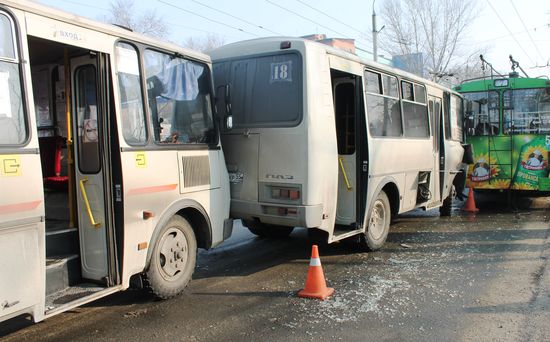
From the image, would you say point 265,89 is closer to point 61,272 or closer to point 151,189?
point 151,189

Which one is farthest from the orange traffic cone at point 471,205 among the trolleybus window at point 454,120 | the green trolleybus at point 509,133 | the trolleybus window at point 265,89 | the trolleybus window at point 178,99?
the trolleybus window at point 178,99

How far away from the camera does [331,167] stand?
6.12 metres

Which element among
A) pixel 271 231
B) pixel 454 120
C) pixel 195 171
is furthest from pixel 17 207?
pixel 454 120

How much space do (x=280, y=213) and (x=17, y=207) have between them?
3.16 m

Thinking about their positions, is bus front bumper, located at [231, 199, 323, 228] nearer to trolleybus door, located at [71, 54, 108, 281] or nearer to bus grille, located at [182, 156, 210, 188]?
bus grille, located at [182, 156, 210, 188]

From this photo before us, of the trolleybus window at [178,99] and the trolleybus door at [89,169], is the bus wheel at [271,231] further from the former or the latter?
the trolleybus door at [89,169]

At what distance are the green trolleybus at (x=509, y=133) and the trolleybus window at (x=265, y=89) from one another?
22.2ft

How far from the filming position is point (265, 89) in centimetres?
622

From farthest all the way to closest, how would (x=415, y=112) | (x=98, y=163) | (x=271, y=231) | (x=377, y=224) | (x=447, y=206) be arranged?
(x=447, y=206) → (x=415, y=112) → (x=271, y=231) → (x=377, y=224) → (x=98, y=163)

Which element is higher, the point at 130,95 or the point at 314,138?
the point at 130,95

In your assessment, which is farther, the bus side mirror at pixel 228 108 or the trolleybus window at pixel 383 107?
the trolleybus window at pixel 383 107

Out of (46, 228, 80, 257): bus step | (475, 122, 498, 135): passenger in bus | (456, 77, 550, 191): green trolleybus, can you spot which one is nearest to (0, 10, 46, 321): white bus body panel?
(46, 228, 80, 257): bus step

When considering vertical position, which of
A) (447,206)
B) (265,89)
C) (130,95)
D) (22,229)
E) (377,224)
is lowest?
(447,206)

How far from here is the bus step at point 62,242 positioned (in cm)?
436
